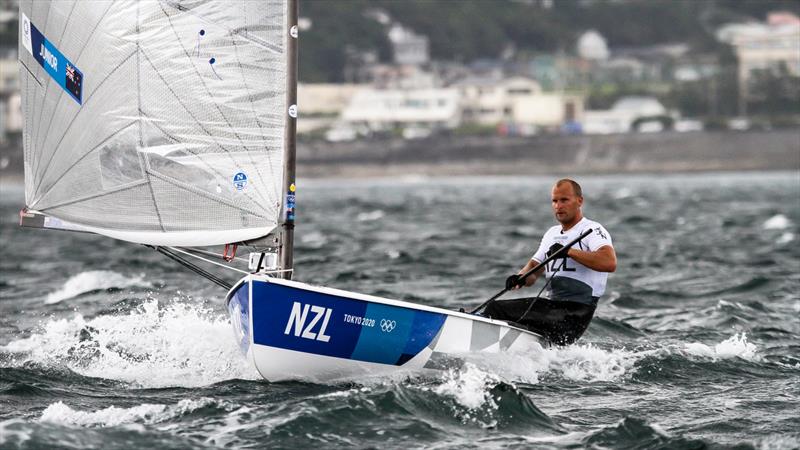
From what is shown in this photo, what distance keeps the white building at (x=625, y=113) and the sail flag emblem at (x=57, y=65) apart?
11877cm

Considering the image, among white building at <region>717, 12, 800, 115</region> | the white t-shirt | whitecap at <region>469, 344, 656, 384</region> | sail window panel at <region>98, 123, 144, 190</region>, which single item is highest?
white building at <region>717, 12, 800, 115</region>

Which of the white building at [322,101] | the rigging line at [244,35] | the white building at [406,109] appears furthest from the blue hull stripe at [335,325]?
the white building at [322,101]

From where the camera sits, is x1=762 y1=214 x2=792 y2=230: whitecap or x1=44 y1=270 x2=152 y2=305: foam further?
x1=762 y1=214 x2=792 y2=230: whitecap

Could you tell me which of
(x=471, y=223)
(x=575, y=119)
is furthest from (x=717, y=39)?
(x=471, y=223)

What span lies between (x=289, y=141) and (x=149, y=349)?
2.75 meters

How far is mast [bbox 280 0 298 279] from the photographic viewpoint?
11008mm

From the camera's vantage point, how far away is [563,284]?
11625mm

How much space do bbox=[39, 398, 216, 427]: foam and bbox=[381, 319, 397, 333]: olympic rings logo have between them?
1435 mm

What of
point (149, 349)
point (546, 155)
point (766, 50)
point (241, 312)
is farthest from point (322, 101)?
point (241, 312)

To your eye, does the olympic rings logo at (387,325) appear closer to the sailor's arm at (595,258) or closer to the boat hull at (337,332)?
the boat hull at (337,332)

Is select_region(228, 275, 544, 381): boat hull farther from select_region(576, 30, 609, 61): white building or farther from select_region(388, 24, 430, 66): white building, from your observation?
select_region(576, 30, 609, 61): white building

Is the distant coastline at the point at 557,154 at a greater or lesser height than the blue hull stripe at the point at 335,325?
lesser

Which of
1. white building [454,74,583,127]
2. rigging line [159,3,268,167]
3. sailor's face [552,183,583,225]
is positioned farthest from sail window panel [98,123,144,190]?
white building [454,74,583,127]

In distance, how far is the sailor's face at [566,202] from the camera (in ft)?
37.1
